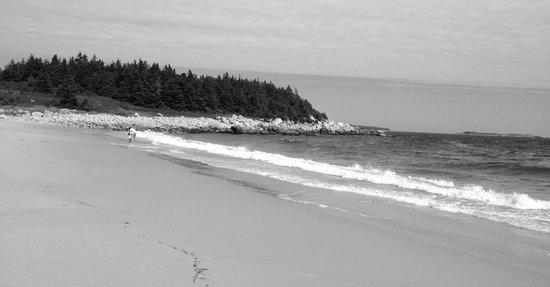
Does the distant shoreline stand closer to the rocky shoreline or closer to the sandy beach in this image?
the rocky shoreline

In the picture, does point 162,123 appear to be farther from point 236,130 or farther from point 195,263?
point 195,263

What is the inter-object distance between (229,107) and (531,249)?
328ft

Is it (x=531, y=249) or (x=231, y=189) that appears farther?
(x=231, y=189)

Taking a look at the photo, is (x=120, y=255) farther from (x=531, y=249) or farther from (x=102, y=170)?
(x=102, y=170)

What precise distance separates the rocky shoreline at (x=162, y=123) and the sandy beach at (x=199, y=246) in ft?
146

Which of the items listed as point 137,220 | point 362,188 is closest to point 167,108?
point 362,188

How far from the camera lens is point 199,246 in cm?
601

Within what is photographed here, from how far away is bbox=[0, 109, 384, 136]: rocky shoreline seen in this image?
5369 centimetres

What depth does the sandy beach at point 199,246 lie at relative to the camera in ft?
15.4

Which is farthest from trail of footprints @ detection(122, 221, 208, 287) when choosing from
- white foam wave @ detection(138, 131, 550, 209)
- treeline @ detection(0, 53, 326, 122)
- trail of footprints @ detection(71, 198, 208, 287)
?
treeline @ detection(0, 53, 326, 122)

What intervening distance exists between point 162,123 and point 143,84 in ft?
90.0

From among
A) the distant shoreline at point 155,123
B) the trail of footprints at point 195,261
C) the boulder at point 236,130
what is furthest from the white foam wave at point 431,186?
the boulder at point 236,130

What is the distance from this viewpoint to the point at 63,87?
7575 cm

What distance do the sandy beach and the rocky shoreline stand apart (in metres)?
44.6
